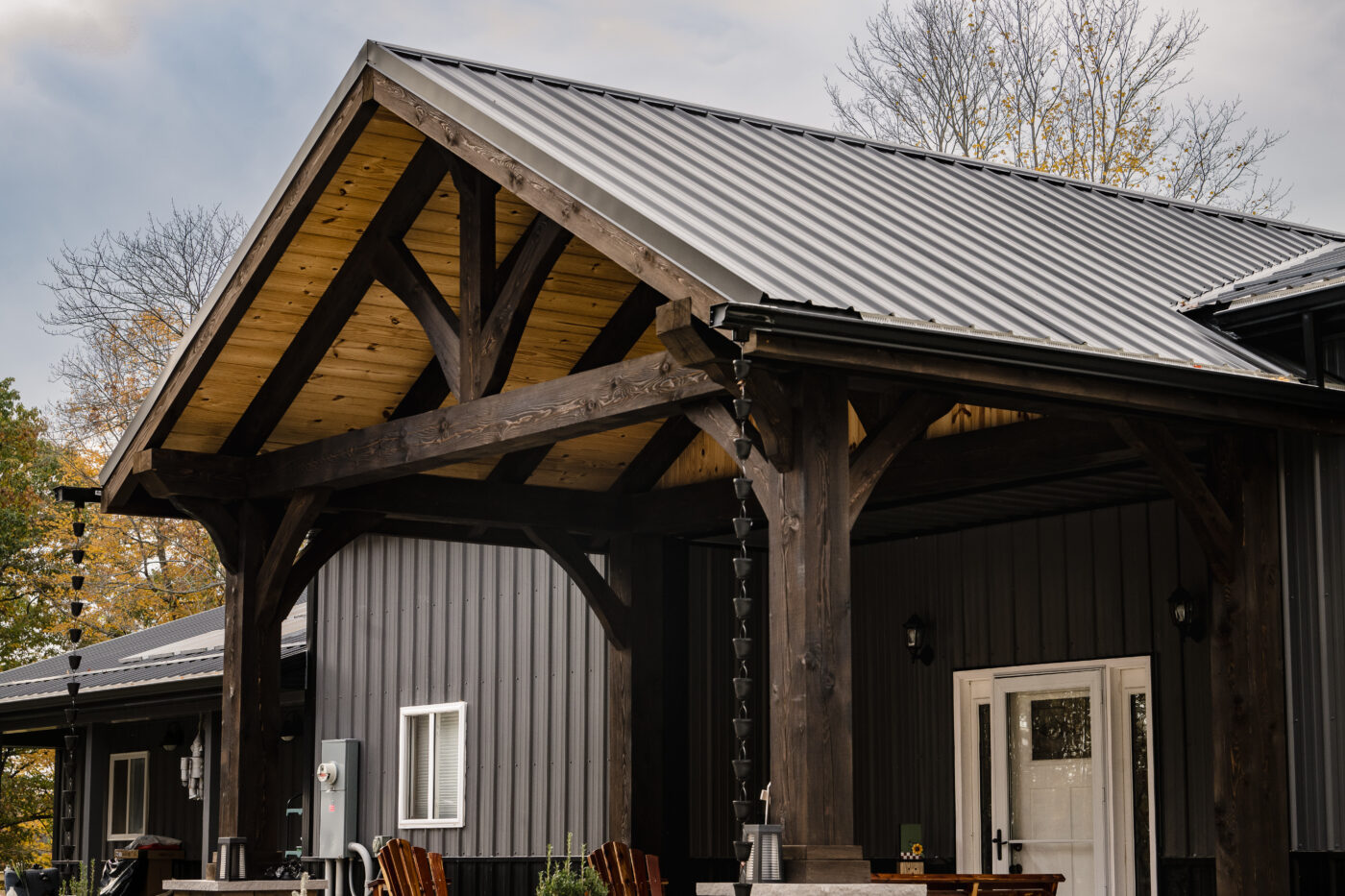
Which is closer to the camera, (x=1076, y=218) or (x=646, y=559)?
(x=1076, y=218)

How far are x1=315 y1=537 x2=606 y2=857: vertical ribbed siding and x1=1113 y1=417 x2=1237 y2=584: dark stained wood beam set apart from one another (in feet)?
17.5

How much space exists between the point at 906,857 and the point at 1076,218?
4223mm

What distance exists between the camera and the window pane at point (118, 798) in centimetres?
2152

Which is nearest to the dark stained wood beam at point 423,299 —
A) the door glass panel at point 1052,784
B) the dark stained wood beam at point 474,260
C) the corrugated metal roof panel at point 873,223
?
the dark stained wood beam at point 474,260

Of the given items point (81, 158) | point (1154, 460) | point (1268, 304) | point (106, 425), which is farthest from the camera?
point (81, 158)

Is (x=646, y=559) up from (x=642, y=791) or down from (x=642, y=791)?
up

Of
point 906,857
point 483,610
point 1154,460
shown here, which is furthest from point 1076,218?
point 483,610

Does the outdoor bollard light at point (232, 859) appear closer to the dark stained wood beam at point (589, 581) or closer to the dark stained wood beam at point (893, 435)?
the dark stained wood beam at point (589, 581)

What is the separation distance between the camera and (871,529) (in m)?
12.2

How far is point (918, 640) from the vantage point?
12023mm

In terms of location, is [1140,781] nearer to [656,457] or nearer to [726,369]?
[656,457]

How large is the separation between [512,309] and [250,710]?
3549 millimetres

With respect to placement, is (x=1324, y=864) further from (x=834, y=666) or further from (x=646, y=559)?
(x=646, y=559)

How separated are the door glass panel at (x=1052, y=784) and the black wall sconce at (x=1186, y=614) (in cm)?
94
